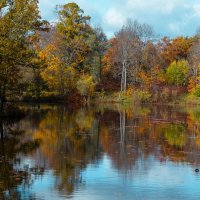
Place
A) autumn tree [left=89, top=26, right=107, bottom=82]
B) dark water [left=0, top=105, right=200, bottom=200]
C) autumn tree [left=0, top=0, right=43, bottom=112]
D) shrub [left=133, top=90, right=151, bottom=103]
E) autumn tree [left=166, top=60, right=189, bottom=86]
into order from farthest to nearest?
1. autumn tree [left=166, top=60, right=189, bottom=86]
2. autumn tree [left=89, top=26, right=107, bottom=82]
3. shrub [left=133, top=90, right=151, bottom=103]
4. autumn tree [left=0, top=0, right=43, bottom=112]
5. dark water [left=0, top=105, right=200, bottom=200]

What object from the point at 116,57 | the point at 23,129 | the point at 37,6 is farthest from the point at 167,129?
the point at 116,57

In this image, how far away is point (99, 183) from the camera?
13.2 meters

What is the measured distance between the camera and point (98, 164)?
1636 centimetres

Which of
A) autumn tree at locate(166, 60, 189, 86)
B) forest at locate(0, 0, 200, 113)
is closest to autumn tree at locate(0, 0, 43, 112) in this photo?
forest at locate(0, 0, 200, 113)

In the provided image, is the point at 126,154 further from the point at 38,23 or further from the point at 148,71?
the point at 148,71

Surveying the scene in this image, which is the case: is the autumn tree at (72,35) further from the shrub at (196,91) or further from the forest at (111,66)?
the shrub at (196,91)

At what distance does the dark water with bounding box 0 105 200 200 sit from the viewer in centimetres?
1223

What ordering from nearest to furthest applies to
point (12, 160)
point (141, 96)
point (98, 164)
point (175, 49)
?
1. point (98, 164)
2. point (12, 160)
3. point (141, 96)
4. point (175, 49)

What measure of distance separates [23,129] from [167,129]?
32.1 feet

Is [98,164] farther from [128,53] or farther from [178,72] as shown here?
[178,72]

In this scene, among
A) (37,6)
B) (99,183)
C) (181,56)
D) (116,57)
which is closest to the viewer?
(99,183)

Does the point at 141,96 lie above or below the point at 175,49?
below

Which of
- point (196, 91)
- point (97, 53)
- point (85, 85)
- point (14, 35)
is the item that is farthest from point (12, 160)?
point (97, 53)

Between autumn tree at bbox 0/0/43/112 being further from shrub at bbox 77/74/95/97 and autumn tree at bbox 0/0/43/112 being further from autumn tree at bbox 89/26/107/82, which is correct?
autumn tree at bbox 89/26/107/82
